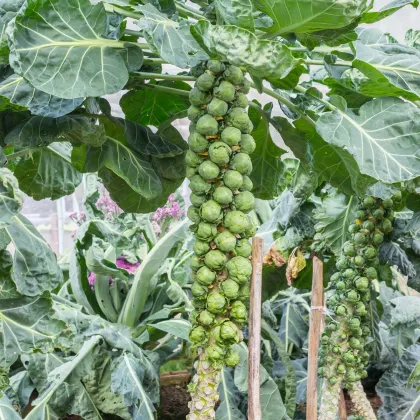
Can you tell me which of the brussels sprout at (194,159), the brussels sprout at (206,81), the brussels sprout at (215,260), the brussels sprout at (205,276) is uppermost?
the brussels sprout at (206,81)

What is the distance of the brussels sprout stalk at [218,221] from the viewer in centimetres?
93

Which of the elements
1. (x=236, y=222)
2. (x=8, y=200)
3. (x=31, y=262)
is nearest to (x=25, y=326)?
(x=31, y=262)

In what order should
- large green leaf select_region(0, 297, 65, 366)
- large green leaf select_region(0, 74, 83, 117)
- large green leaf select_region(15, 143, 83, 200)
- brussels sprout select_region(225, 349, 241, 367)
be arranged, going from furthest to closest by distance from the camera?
large green leaf select_region(15, 143, 83, 200) → large green leaf select_region(0, 297, 65, 366) → large green leaf select_region(0, 74, 83, 117) → brussels sprout select_region(225, 349, 241, 367)

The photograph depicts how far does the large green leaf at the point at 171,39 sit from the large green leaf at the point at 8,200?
328 mm

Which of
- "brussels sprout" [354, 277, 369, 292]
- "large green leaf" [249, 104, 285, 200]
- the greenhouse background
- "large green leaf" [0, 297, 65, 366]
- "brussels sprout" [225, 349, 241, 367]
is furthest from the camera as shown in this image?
the greenhouse background

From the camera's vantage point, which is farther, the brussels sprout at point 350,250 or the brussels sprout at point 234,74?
the brussels sprout at point 350,250

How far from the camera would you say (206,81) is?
97cm

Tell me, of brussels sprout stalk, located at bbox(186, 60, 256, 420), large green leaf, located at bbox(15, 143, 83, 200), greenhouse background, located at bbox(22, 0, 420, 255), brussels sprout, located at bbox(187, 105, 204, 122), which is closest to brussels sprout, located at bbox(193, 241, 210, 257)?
brussels sprout stalk, located at bbox(186, 60, 256, 420)

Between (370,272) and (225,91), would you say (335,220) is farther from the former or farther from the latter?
(225,91)

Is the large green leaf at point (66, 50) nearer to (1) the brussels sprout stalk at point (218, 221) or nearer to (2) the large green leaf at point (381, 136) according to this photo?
(1) the brussels sprout stalk at point (218, 221)

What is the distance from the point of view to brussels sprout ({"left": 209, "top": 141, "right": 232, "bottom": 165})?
0.94 metres

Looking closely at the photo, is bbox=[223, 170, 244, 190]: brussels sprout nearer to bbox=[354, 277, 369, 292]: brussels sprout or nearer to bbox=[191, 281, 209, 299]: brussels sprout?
bbox=[191, 281, 209, 299]: brussels sprout

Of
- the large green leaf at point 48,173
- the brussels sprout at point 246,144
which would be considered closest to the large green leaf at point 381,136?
the brussels sprout at point 246,144

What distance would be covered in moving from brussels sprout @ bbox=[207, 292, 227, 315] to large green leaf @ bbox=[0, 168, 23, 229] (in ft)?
1.16
